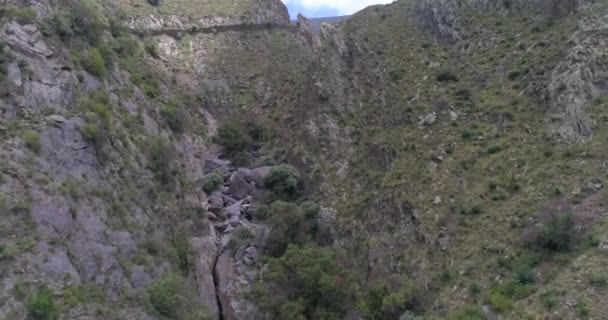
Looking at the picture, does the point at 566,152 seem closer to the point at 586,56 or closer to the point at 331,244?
the point at 586,56

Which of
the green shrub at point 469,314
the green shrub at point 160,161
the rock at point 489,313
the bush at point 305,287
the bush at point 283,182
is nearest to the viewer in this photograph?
the rock at point 489,313

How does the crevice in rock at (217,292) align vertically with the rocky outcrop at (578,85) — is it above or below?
below

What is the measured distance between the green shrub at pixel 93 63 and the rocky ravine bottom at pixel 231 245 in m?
13.9

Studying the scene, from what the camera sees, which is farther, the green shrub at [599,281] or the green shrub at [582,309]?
the green shrub at [599,281]

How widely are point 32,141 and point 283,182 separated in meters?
21.9

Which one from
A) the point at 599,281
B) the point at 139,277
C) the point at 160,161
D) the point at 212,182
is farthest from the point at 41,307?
the point at 599,281

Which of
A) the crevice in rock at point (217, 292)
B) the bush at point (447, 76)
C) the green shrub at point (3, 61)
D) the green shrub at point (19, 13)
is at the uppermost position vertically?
the green shrub at point (19, 13)

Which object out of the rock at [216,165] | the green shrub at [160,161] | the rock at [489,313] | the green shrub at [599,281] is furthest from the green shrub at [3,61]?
the green shrub at [599,281]

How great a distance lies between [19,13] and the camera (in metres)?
47.1

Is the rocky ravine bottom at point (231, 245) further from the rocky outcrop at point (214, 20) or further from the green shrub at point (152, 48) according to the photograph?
the rocky outcrop at point (214, 20)

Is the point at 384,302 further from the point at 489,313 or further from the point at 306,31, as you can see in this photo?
the point at 306,31

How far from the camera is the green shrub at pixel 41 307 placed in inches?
1242

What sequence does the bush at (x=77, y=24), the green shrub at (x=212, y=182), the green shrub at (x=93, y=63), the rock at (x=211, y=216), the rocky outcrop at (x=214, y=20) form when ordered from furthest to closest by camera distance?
the rocky outcrop at (x=214, y=20)
the green shrub at (x=212, y=182)
the rock at (x=211, y=216)
the green shrub at (x=93, y=63)
the bush at (x=77, y=24)

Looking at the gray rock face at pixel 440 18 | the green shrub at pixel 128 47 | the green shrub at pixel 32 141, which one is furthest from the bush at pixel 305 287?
the green shrub at pixel 128 47
